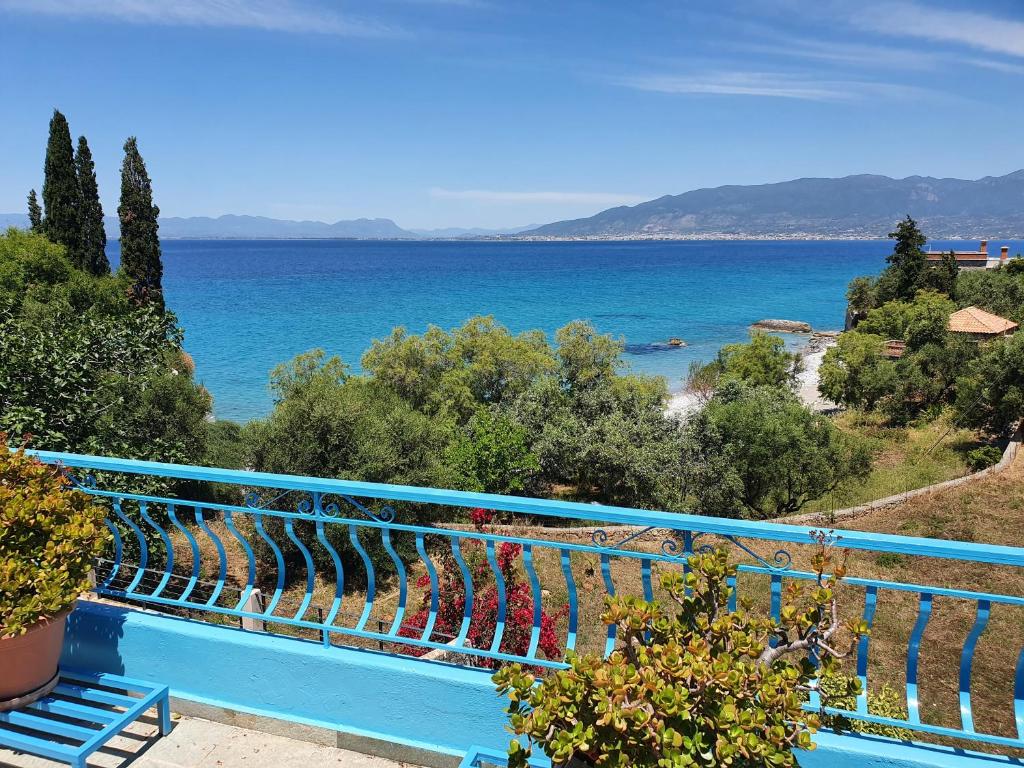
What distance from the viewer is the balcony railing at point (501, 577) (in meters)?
2.70

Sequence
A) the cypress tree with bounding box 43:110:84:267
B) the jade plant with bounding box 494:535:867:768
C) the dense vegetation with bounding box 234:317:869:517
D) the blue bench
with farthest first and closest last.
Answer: the cypress tree with bounding box 43:110:84:267 < the dense vegetation with bounding box 234:317:869:517 < the blue bench < the jade plant with bounding box 494:535:867:768

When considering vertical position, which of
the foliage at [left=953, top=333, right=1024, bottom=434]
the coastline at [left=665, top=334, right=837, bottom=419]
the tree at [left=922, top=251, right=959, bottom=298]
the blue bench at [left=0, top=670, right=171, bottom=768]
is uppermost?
the tree at [left=922, top=251, right=959, bottom=298]

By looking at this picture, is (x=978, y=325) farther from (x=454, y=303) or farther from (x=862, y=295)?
(x=454, y=303)

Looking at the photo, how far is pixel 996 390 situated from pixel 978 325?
38.4 ft

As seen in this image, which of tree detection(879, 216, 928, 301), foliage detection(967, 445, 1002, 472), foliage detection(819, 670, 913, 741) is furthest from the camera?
tree detection(879, 216, 928, 301)

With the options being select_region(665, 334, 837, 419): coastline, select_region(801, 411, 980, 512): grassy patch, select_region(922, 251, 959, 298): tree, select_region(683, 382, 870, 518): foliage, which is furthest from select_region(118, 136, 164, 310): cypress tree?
select_region(922, 251, 959, 298): tree

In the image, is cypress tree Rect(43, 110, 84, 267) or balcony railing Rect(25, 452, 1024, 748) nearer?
balcony railing Rect(25, 452, 1024, 748)

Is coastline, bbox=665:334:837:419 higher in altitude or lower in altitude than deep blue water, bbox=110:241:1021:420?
lower

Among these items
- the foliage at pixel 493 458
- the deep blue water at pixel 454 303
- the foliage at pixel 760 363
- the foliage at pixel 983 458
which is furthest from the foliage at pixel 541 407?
the deep blue water at pixel 454 303

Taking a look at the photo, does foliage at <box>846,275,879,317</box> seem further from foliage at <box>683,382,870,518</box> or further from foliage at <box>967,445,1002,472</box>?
foliage at <box>683,382,870,518</box>

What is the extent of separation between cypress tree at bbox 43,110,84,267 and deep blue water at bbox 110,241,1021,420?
11326 mm

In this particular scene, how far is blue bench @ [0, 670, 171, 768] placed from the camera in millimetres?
2896

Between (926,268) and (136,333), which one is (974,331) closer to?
(926,268)

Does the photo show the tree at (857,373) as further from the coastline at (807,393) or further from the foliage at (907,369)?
the coastline at (807,393)
